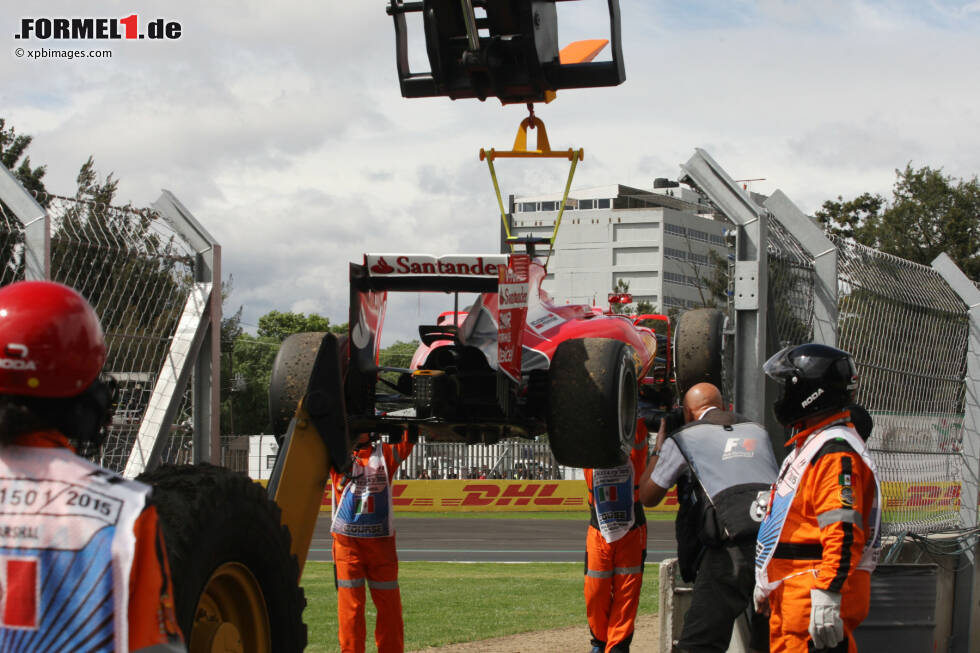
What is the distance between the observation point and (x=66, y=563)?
2205mm

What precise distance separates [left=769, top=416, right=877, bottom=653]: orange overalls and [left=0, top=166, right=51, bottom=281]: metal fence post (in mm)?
3473

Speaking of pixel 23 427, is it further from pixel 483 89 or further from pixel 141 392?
pixel 141 392

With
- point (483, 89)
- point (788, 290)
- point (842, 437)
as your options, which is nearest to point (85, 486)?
point (842, 437)

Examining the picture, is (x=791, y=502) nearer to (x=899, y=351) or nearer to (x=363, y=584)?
(x=363, y=584)

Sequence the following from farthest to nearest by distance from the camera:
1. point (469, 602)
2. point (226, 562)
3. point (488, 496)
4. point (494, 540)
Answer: point (488, 496)
point (494, 540)
point (469, 602)
point (226, 562)

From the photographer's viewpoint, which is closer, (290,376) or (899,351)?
(290,376)

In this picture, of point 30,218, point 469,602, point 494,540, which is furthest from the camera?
point 494,540

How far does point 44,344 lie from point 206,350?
5114 millimetres

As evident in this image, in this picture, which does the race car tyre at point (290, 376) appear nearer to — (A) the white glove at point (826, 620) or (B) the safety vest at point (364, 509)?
(B) the safety vest at point (364, 509)

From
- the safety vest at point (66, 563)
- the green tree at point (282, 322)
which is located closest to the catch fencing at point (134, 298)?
the safety vest at point (66, 563)

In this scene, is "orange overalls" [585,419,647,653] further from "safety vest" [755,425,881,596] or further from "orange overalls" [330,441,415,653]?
"safety vest" [755,425,881,596]

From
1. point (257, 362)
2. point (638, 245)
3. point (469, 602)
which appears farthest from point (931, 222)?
point (638, 245)

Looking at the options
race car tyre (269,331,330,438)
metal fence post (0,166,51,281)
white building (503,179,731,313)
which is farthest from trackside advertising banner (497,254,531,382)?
white building (503,179,731,313)

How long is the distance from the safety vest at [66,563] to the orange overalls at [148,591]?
0.02 m
